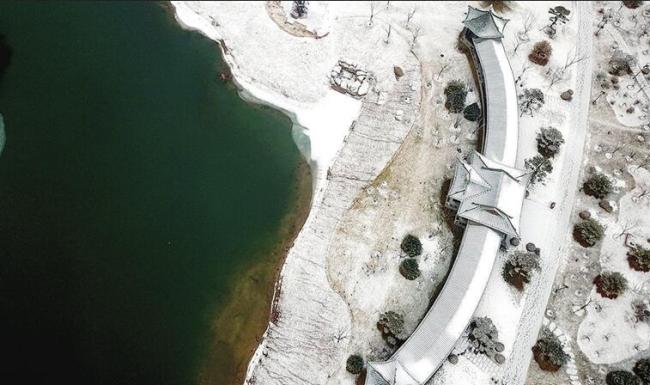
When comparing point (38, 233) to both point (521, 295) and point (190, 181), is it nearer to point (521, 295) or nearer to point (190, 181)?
point (190, 181)

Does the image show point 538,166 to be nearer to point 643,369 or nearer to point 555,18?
point 643,369

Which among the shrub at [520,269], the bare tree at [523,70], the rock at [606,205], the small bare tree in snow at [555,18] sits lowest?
the shrub at [520,269]

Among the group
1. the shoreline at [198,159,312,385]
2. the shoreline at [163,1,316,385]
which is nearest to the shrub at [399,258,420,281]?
the shoreline at [163,1,316,385]

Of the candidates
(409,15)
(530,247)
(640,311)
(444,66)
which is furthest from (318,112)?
(640,311)

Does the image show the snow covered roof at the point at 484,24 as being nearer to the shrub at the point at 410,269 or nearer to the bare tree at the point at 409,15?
the bare tree at the point at 409,15

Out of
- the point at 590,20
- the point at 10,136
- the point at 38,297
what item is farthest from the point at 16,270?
the point at 590,20

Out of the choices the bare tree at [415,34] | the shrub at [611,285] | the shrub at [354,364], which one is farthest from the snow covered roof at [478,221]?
the shrub at [611,285]
